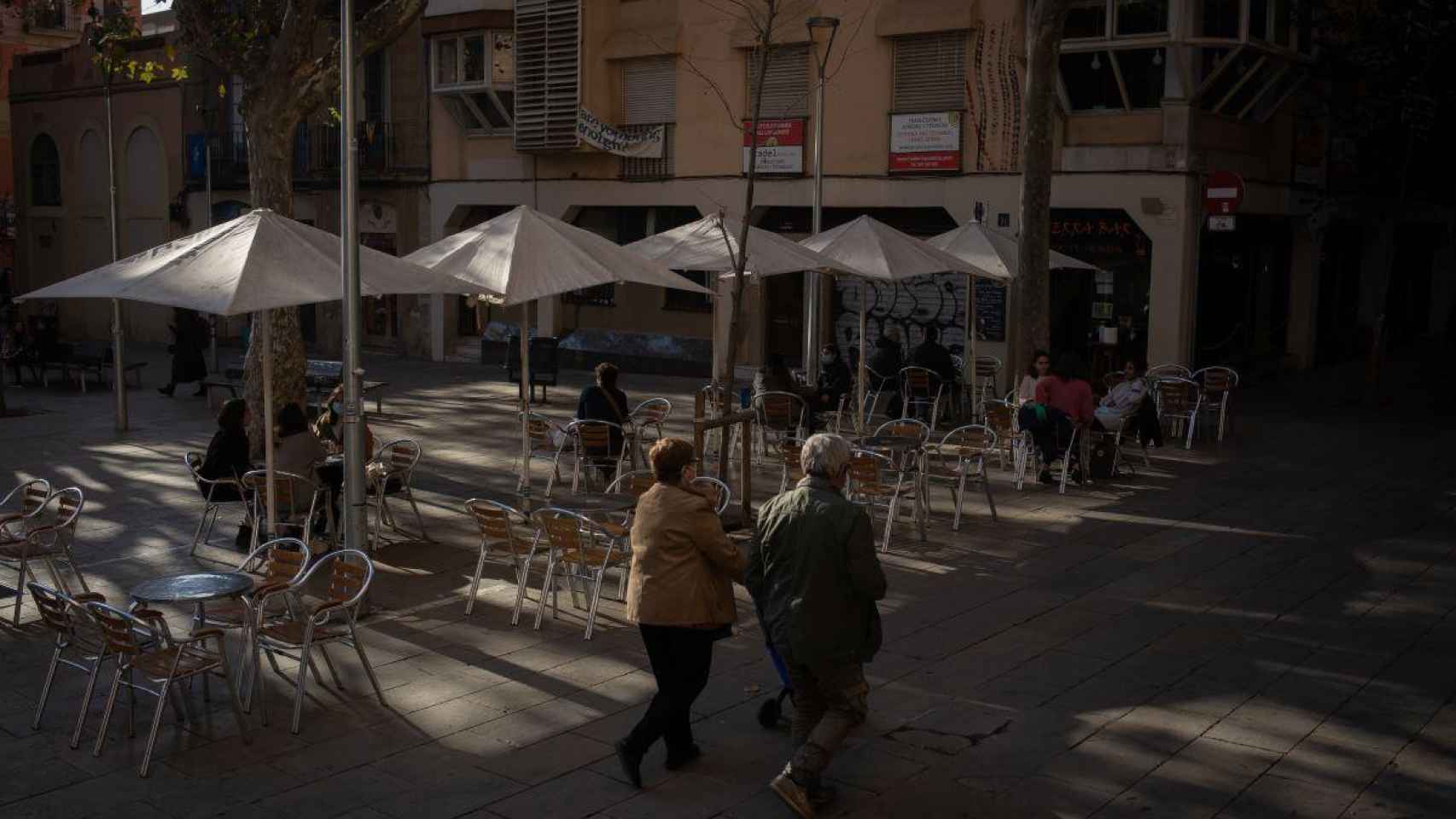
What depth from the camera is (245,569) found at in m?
8.43

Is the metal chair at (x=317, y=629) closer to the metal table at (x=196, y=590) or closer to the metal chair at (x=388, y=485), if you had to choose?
the metal table at (x=196, y=590)

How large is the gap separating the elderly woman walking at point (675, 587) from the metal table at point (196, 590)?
2288 millimetres

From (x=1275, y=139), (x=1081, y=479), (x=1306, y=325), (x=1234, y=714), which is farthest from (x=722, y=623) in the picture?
(x=1306, y=325)

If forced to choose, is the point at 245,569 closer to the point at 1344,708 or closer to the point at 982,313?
the point at 1344,708

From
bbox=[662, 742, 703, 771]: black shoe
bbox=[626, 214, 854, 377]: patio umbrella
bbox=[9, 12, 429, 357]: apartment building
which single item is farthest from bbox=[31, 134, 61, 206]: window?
bbox=[662, 742, 703, 771]: black shoe

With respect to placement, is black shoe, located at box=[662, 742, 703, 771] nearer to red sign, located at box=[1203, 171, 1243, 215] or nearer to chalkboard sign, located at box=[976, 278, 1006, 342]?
red sign, located at box=[1203, 171, 1243, 215]

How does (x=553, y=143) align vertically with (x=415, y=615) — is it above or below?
above

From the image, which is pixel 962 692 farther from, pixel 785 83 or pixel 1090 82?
pixel 785 83

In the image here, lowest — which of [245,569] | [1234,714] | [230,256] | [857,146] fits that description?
[1234,714]

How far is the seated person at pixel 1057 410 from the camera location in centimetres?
1416

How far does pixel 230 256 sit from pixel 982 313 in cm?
1580

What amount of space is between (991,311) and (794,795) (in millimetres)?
17910

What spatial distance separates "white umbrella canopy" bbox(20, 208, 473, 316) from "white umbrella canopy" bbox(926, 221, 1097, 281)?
8.27 m

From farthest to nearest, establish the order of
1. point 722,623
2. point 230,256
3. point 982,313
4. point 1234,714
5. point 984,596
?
point 982,313 < point 984,596 < point 230,256 < point 1234,714 < point 722,623
